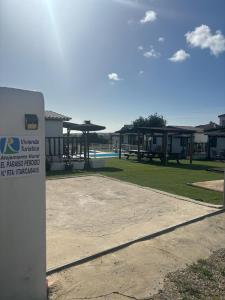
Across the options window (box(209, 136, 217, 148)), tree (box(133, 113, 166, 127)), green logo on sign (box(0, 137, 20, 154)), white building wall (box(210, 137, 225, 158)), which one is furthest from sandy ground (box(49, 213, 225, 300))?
tree (box(133, 113, 166, 127))

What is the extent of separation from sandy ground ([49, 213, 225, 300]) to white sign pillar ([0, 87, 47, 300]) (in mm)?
561

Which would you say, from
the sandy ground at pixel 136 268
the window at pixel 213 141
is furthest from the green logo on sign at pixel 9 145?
the window at pixel 213 141

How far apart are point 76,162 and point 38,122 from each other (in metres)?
13.9

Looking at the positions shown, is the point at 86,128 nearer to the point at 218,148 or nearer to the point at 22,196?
the point at 22,196

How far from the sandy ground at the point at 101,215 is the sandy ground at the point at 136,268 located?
378 millimetres

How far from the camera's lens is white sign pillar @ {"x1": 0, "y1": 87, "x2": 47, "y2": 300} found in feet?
9.75

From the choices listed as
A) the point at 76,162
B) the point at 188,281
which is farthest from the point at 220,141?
the point at 188,281

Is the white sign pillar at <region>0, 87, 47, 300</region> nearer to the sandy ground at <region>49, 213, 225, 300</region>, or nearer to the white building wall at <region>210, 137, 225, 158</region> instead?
the sandy ground at <region>49, 213, 225, 300</region>

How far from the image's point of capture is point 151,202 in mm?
8281

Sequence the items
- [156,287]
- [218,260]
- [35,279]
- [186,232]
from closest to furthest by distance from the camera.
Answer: [35,279]
[156,287]
[218,260]
[186,232]

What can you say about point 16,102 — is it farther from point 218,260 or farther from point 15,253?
point 218,260

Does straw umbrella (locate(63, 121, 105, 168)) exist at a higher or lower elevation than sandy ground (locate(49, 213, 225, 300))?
higher

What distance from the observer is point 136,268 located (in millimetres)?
4246

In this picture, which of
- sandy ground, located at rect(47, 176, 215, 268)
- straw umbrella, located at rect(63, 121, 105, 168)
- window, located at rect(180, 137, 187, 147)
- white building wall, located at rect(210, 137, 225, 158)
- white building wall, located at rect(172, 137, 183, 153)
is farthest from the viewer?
white building wall, located at rect(172, 137, 183, 153)
